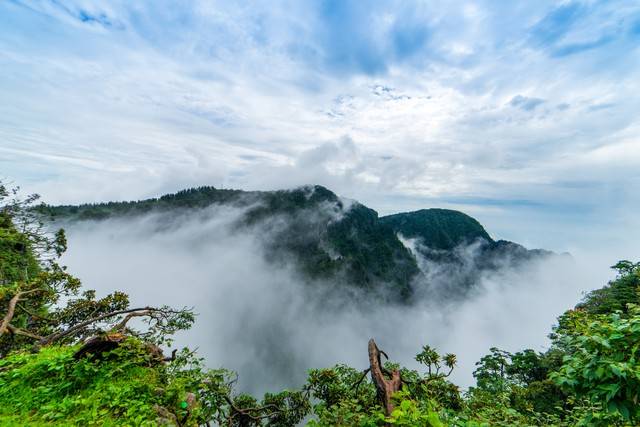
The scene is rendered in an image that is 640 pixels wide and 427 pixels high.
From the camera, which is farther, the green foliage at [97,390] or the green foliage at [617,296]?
the green foliage at [617,296]

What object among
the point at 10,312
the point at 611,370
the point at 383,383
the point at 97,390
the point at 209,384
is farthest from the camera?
the point at 10,312

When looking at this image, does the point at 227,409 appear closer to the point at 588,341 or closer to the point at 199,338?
the point at 588,341

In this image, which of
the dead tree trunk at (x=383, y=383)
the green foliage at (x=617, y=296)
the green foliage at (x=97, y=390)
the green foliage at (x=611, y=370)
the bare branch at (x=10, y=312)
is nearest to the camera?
the green foliage at (x=611, y=370)

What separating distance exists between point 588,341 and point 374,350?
4.95m

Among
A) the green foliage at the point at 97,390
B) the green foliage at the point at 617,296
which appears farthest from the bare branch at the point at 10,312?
the green foliage at the point at 617,296

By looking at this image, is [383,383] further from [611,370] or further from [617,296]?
[617,296]

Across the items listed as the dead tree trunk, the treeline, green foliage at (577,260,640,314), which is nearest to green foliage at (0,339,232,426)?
the treeline

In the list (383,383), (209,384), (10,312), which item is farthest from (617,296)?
(10,312)

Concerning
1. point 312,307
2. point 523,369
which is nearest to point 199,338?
point 312,307

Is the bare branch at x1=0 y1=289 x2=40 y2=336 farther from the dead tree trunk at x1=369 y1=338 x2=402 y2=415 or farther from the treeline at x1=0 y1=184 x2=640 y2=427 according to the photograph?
the dead tree trunk at x1=369 y1=338 x2=402 y2=415

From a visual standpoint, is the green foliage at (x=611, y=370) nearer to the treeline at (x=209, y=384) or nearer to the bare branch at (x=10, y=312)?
the treeline at (x=209, y=384)

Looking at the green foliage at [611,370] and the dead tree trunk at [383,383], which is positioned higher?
the green foliage at [611,370]

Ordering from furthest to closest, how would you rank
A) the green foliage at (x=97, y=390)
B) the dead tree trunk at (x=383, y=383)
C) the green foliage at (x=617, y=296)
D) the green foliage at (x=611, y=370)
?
1. the green foliage at (x=617, y=296)
2. the dead tree trunk at (x=383, y=383)
3. the green foliage at (x=97, y=390)
4. the green foliage at (x=611, y=370)

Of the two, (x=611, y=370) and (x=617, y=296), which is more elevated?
(x=611, y=370)
